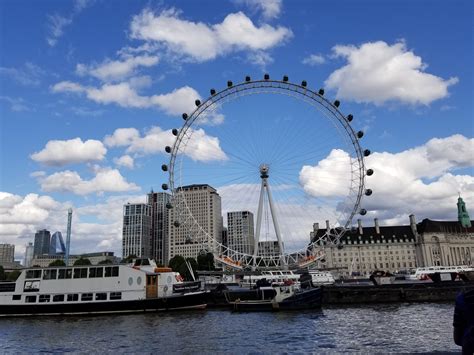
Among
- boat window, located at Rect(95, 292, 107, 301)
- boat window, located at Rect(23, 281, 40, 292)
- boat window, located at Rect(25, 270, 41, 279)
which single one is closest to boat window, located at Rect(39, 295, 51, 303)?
boat window, located at Rect(23, 281, 40, 292)

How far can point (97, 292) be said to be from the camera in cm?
5531

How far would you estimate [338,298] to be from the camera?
60.8 m

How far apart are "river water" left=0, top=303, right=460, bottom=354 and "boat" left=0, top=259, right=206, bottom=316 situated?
7.60 ft

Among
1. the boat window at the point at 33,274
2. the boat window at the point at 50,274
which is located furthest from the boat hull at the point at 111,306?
the boat window at the point at 33,274

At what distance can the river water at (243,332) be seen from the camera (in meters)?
28.8

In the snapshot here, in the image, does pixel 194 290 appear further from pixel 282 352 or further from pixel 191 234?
pixel 282 352

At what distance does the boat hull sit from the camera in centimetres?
5422

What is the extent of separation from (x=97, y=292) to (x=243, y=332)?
88.4ft

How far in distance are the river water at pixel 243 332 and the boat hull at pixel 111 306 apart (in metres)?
1.89

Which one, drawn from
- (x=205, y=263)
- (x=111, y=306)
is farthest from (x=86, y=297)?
(x=205, y=263)

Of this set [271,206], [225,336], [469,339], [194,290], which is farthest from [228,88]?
[469,339]

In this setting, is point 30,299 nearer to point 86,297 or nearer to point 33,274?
point 33,274

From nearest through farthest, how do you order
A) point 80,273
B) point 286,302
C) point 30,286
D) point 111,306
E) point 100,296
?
point 286,302 → point 111,306 → point 100,296 → point 80,273 → point 30,286

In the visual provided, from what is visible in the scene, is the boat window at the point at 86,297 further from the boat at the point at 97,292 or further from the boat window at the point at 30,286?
the boat window at the point at 30,286
